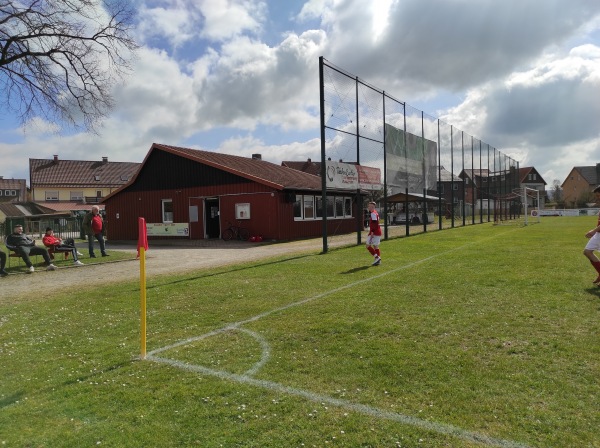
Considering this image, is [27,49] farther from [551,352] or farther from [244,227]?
[551,352]

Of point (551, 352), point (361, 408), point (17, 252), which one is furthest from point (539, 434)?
point (17, 252)

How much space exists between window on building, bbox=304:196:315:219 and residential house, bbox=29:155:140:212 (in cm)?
4037

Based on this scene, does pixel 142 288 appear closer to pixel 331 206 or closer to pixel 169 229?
pixel 169 229

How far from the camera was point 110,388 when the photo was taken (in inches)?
161

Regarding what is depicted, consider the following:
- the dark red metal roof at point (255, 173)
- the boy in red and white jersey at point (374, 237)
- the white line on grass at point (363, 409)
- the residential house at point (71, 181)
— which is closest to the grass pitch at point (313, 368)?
the white line on grass at point (363, 409)

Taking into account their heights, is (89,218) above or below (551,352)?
above

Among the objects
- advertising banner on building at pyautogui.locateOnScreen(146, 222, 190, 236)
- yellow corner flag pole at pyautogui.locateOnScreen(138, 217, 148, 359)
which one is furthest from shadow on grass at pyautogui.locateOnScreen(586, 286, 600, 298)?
advertising banner on building at pyautogui.locateOnScreen(146, 222, 190, 236)

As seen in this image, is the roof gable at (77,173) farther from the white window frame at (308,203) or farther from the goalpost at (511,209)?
the goalpost at (511,209)

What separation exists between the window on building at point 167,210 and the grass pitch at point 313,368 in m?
18.4

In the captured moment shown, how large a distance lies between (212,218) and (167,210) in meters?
3.13

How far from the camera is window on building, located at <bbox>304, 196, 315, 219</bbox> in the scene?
2517 cm

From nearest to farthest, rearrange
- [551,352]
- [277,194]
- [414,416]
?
1. [414,416]
2. [551,352]
3. [277,194]

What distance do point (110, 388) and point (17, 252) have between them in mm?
10454

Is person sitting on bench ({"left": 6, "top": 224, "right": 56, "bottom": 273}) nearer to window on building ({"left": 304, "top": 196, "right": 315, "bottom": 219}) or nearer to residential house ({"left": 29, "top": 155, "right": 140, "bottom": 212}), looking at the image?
window on building ({"left": 304, "top": 196, "right": 315, "bottom": 219})
